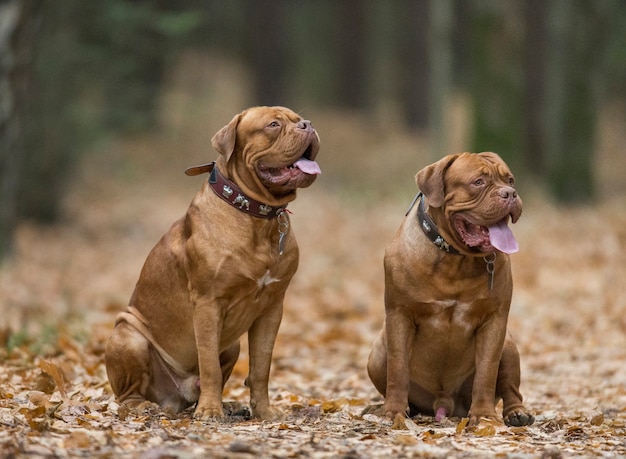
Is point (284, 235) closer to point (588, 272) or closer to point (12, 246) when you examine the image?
point (588, 272)

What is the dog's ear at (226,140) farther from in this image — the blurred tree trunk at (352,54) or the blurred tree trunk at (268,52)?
the blurred tree trunk at (352,54)

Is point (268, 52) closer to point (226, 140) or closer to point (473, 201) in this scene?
point (226, 140)

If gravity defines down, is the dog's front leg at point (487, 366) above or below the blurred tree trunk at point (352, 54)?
below

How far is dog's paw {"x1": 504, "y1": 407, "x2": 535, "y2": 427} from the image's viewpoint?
225 inches

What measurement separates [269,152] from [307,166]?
219 mm

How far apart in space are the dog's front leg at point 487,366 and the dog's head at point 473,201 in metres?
0.44

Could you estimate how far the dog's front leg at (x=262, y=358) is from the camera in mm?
5793

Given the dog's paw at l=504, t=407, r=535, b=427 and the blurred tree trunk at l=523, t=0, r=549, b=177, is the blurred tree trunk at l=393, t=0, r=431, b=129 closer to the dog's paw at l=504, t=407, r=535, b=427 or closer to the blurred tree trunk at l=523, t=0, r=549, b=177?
the blurred tree trunk at l=523, t=0, r=549, b=177

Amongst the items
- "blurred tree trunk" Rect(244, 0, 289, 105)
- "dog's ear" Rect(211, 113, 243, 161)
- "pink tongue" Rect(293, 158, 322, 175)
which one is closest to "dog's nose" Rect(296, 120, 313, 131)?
"pink tongue" Rect(293, 158, 322, 175)

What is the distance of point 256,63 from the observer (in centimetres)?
3030

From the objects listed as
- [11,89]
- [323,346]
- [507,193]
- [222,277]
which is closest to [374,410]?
[222,277]

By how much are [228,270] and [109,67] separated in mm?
12775

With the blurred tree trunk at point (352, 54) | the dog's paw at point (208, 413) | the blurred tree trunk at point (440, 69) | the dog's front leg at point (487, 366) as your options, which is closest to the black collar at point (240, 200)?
the dog's paw at point (208, 413)

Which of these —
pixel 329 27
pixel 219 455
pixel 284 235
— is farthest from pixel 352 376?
pixel 329 27
